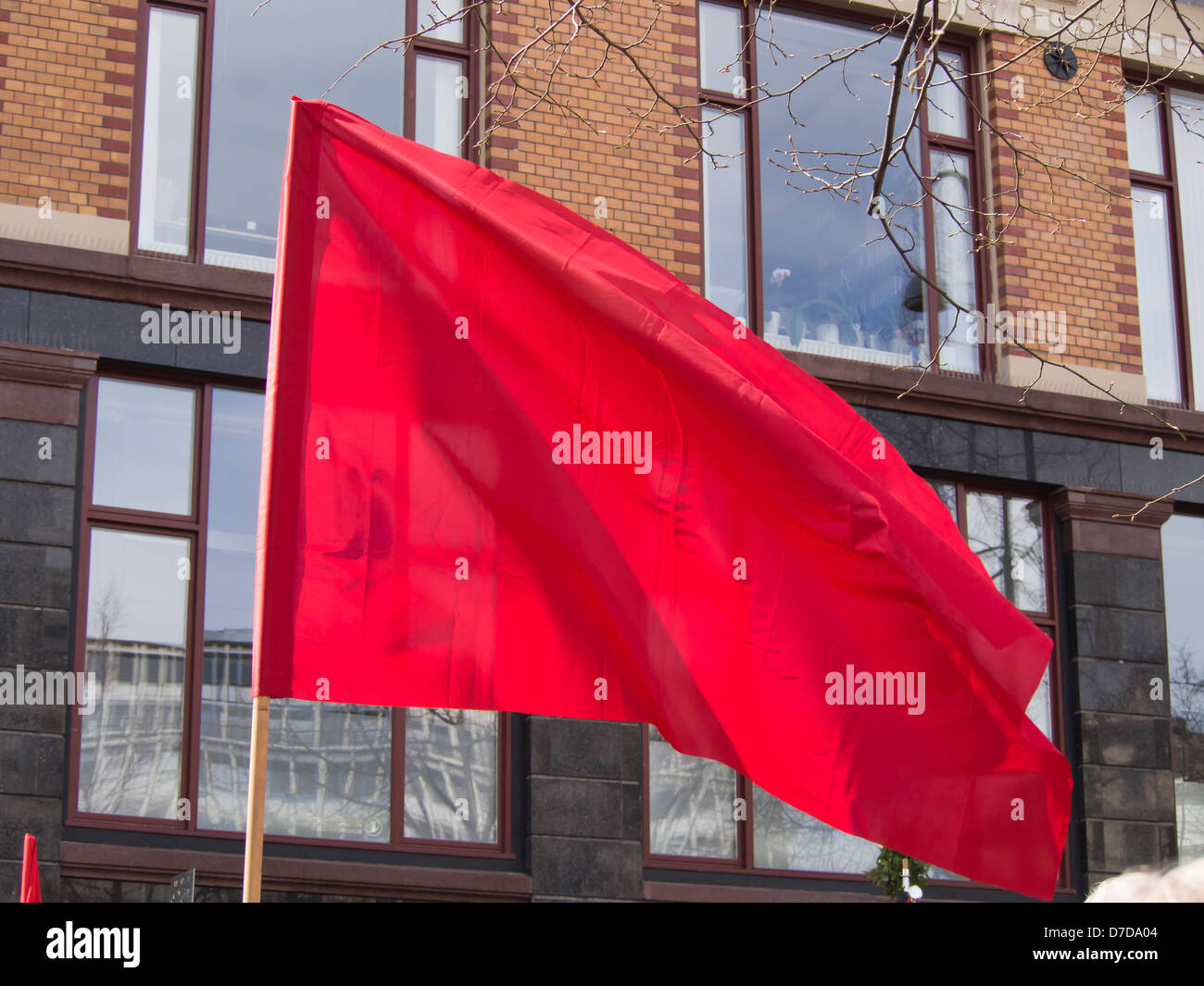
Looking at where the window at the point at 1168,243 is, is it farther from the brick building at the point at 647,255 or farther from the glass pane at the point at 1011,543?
the glass pane at the point at 1011,543

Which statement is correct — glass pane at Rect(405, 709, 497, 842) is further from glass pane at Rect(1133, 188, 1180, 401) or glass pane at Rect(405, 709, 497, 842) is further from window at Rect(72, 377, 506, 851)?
glass pane at Rect(1133, 188, 1180, 401)

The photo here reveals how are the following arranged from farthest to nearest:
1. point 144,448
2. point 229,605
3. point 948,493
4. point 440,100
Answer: point 948,493, point 440,100, point 144,448, point 229,605

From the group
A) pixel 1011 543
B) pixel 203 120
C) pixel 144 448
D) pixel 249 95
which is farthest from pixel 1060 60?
pixel 144 448

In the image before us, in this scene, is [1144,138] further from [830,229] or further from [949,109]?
[830,229]

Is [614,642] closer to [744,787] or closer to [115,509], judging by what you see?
[115,509]

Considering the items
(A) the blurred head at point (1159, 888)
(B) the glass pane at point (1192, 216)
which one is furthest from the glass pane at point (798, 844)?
(A) the blurred head at point (1159, 888)

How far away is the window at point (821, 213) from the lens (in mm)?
14305

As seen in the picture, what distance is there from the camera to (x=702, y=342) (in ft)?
18.4

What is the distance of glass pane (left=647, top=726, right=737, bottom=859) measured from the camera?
41.9ft

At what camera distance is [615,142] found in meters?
13.7

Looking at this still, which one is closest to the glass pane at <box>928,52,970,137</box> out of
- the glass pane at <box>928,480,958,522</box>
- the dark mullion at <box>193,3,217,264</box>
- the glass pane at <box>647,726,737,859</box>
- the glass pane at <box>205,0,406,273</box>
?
the glass pane at <box>928,480,958,522</box>

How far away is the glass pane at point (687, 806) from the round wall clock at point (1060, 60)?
714cm

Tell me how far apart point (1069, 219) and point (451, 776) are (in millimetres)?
7549
